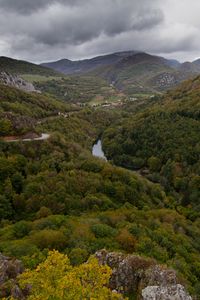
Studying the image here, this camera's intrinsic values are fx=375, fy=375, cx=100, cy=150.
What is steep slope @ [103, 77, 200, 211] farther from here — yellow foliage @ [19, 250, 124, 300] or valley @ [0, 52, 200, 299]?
yellow foliage @ [19, 250, 124, 300]

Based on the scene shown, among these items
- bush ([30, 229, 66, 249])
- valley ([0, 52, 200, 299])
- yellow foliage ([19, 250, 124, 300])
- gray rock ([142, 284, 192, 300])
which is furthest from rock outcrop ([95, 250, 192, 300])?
bush ([30, 229, 66, 249])

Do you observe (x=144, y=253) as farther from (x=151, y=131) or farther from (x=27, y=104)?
(x=27, y=104)

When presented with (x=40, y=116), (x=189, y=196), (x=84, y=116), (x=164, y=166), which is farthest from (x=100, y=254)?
(x=84, y=116)

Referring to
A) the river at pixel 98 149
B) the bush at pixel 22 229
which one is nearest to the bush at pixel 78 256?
the bush at pixel 22 229

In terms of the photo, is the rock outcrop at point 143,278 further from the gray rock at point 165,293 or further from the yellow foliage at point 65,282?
the yellow foliage at point 65,282

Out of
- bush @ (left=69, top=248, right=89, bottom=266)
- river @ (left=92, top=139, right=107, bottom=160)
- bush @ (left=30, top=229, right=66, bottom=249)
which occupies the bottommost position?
river @ (left=92, top=139, right=107, bottom=160)

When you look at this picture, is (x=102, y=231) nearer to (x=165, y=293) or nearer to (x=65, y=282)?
(x=165, y=293)
